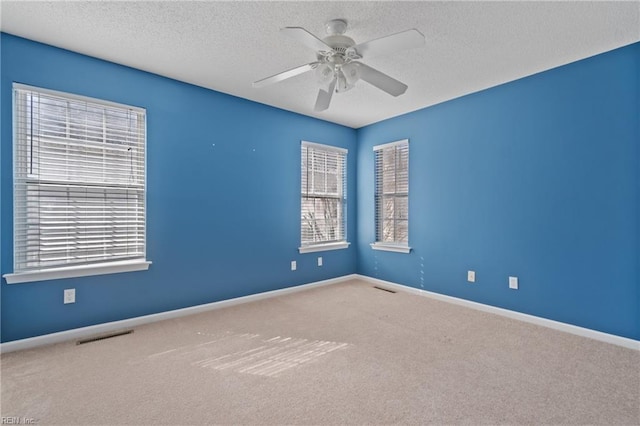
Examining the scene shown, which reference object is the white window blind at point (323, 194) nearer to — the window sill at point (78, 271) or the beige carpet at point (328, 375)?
the beige carpet at point (328, 375)

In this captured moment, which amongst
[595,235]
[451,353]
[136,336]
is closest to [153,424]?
[136,336]

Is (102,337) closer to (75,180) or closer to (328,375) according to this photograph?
(75,180)

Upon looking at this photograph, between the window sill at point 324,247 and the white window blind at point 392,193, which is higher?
the white window blind at point 392,193

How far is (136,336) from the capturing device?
2721 mm

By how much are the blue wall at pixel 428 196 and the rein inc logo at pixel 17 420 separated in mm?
1125

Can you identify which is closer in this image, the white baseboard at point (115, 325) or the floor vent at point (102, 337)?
the white baseboard at point (115, 325)

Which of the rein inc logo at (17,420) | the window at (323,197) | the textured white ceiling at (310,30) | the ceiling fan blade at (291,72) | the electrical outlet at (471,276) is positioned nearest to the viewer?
the rein inc logo at (17,420)

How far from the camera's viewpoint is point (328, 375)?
2.10m

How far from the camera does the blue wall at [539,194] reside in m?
2.58

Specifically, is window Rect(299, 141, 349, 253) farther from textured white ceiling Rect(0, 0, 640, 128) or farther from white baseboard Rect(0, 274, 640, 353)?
textured white ceiling Rect(0, 0, 640, 128)

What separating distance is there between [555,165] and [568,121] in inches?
16.3

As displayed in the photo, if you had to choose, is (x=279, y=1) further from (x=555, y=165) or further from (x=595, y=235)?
(x=595, y=235)

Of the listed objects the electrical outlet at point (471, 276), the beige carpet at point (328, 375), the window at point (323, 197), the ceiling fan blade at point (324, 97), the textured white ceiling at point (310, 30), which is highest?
the textured white ceiling at point (310, 30)

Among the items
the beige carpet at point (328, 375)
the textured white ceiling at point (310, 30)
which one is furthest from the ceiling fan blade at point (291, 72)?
the beige carpet at point (328, 375)
